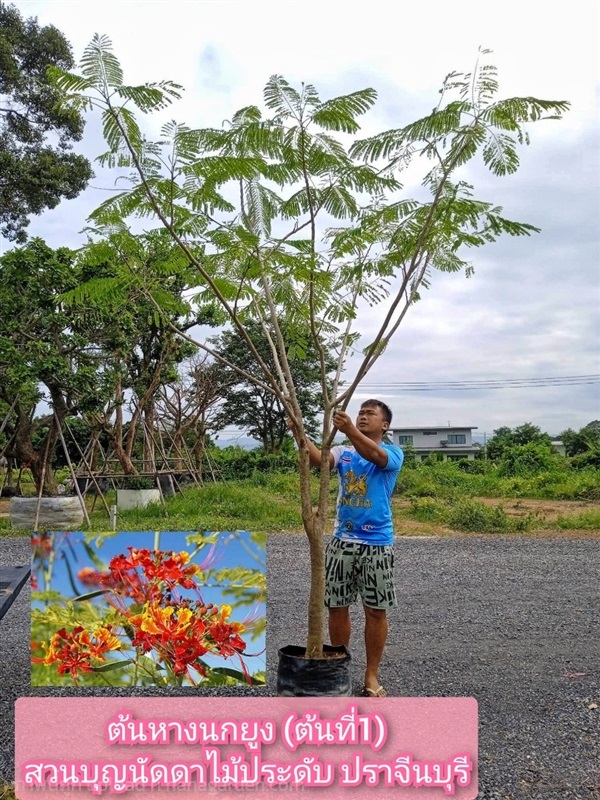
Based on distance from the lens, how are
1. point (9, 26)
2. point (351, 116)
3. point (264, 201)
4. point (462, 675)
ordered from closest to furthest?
1. point (351, 116)
2. point (264, 201)
3. point (462, 675)
4. point (9, 26)

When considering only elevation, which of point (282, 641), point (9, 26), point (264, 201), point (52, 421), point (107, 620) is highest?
point (9, 26)

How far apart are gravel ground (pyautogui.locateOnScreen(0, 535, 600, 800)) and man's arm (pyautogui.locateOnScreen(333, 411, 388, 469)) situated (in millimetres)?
1210

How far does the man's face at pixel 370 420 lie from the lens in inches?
136

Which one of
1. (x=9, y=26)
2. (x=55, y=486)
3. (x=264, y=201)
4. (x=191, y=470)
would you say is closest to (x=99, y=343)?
(x=55, y=486)

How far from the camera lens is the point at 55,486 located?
11.0 m

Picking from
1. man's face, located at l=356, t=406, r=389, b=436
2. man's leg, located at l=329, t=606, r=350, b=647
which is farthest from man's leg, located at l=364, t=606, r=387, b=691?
man's face, located at l=356, t=406, r=389, b=436

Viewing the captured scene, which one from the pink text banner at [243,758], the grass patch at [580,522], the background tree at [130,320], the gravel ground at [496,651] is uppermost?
the background tree at [130,320]

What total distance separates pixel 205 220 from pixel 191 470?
13.1 meters

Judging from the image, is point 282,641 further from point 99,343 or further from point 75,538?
point 99,343

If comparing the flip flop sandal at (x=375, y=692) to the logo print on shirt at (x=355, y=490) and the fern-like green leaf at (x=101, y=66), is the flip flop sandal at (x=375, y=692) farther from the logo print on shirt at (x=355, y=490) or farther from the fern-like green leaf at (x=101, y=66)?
the fern-like green leaf at (x=101, y=66)

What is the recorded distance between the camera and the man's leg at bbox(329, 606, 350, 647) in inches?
137

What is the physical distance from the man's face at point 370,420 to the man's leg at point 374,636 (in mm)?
843

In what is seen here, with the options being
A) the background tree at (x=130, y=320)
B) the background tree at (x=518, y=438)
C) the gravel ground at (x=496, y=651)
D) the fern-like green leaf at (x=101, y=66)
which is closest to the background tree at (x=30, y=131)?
the background tree at (x=130, y=320)

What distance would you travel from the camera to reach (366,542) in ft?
11.2
